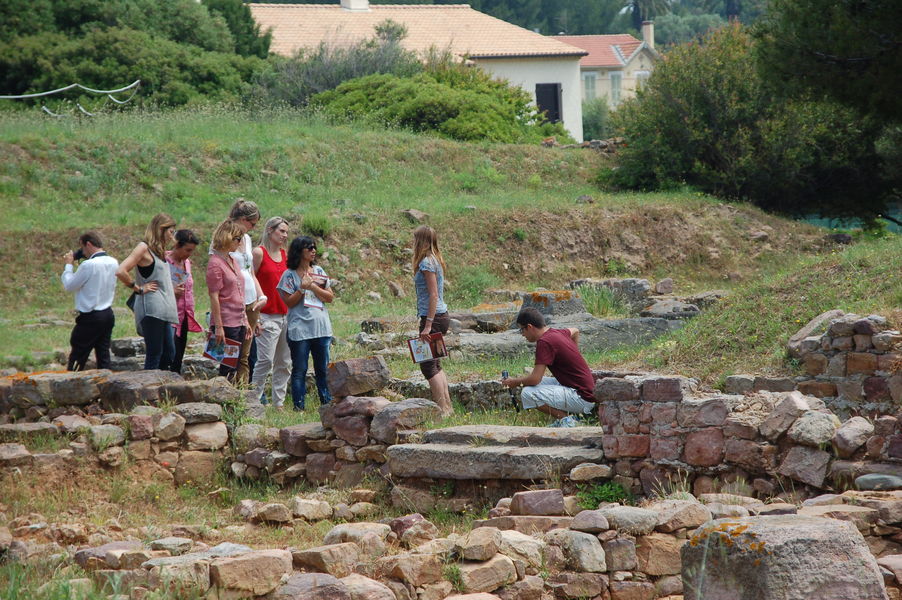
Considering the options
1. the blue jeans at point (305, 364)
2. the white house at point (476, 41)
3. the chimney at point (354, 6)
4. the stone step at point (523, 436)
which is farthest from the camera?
the chimney at point (354, 6)

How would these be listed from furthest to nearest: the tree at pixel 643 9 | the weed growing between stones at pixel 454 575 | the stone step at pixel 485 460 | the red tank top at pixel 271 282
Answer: the tree at pixel 643 9, the red tank top at pixel 271 282, the stone step at pixel 485 460, the weed growing between stones at pixel 454 575

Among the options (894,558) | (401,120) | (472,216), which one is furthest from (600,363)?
(401,120)

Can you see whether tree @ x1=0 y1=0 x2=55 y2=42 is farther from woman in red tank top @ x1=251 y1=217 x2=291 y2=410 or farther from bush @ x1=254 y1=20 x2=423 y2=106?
woman in red tank top @ x1=251 y1=217 x2=291 y2=410

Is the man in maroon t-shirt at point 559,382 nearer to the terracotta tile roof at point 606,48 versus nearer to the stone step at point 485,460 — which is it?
the stone step at point 485,460

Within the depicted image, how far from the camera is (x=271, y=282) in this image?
9906 millimetres

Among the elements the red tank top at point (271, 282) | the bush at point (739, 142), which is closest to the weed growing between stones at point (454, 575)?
the red tank top at point (271, 282)

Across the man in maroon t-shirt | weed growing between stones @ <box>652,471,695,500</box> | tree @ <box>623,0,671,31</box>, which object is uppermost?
tree @ <box>623,0,671,31</box>

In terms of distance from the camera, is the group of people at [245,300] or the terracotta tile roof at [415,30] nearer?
the group of people at [245,300]

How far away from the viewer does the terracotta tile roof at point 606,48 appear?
4978 cm

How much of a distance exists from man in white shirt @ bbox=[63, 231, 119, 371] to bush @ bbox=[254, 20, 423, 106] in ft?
68.1

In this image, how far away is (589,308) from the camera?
15359 mm

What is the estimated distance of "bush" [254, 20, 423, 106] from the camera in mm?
30922

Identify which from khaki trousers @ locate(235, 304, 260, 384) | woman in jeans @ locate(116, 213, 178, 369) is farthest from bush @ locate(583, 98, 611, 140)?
woman in jeans @ locate(116, 213, 178, 369)

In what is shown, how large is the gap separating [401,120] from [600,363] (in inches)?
671
